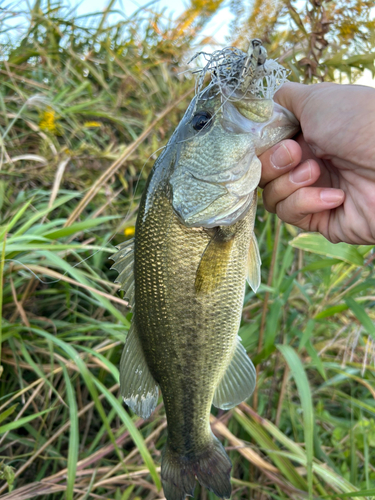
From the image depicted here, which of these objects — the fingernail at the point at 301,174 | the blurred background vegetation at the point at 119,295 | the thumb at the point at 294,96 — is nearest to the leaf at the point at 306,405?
the blurred background vegetation at the point at 119,295

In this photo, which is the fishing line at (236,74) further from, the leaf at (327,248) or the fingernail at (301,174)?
the leaf at (327,248)

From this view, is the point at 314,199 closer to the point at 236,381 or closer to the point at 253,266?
the point at 253,266

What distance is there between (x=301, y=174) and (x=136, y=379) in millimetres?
1030

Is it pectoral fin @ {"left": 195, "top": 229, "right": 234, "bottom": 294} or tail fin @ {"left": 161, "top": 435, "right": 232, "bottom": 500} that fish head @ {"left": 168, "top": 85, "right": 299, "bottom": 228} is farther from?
tail fin @ {"left": 161, "top": 435, "right": 232, "bottom": 500}

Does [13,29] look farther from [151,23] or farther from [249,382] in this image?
[249,382]

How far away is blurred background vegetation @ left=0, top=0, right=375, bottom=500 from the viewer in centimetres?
177

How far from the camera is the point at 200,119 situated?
4.33 feet

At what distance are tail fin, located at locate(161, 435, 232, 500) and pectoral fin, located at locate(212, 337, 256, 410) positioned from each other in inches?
6.6

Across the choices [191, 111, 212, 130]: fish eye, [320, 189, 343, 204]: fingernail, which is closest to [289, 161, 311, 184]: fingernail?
[320, 189, 343, 204]: fingernail

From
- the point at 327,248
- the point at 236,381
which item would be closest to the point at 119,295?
the point at 236,381

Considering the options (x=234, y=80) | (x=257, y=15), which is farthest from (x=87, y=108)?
(x=234, y=80)

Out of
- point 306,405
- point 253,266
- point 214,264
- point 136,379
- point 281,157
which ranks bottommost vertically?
point 306,405

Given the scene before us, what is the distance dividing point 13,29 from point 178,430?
124 inches

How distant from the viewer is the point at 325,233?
5.73 ft
